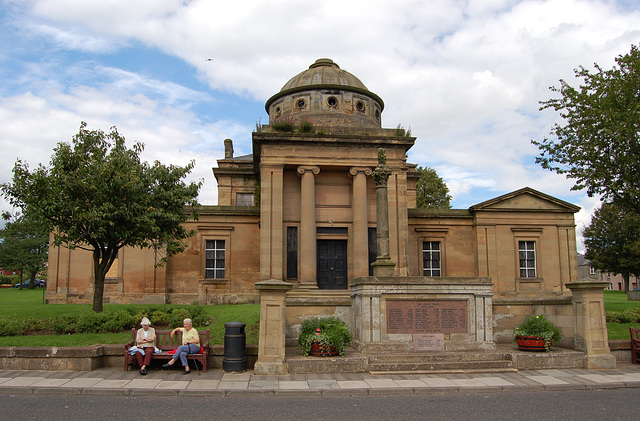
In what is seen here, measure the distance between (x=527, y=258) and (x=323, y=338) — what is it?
72.9 ft

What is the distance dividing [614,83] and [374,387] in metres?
18.1

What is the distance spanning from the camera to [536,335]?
1398 centimetres

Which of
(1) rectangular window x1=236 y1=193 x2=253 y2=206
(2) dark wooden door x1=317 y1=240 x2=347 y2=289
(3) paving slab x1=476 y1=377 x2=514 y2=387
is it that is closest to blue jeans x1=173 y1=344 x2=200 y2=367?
(3) paving slab x1=476 y1=377 x2=514 y2=387

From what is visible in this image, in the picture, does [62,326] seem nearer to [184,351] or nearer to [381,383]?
[184,351]

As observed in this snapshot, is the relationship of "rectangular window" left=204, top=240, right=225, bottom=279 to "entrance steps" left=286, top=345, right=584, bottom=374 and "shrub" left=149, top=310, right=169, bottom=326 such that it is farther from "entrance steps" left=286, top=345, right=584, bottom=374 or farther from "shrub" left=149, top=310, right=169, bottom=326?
"entrance steps" left=286, top=345, right=584, bottom=374

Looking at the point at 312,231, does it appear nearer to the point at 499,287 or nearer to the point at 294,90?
the point at 294,90

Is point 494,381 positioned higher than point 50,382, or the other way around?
point 50,382

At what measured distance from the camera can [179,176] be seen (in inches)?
861

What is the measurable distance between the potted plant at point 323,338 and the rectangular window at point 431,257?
729 inches

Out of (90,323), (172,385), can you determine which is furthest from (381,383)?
(90,323)

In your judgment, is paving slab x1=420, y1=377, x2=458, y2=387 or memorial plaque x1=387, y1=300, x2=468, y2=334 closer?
paving slab x1=420, y1=377, x2=458, y2=387

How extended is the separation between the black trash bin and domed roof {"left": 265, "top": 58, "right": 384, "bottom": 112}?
2137 cm

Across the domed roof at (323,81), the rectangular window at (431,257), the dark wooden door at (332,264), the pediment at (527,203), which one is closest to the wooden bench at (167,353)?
the dark wooden door at (332,264)

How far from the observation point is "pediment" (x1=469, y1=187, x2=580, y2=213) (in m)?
31.4
